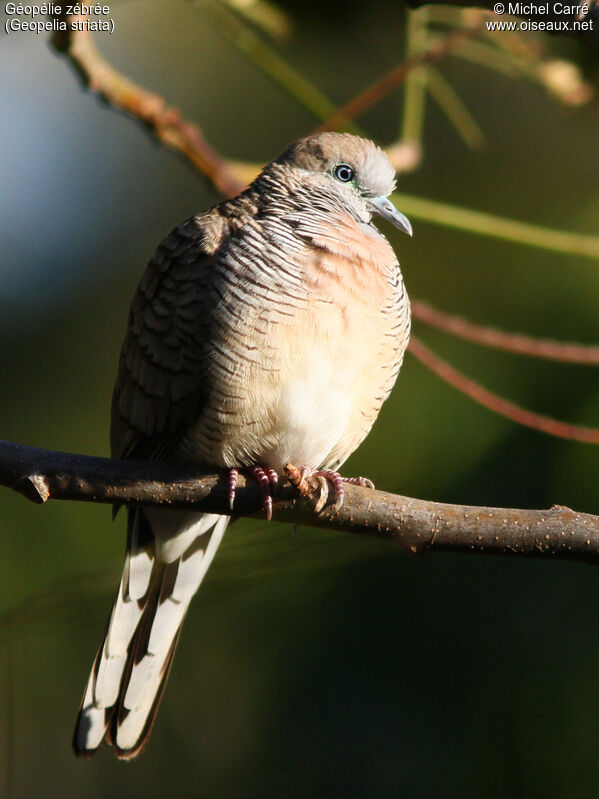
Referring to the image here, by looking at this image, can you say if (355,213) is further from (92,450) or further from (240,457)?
(92,450)

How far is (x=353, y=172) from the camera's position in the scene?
337cm

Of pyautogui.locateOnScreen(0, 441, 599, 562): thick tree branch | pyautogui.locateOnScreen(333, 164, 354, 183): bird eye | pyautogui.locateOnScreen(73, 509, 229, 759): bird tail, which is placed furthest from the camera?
pyautogui.locateOnScreen(333, 164, 354, 183): bird eye

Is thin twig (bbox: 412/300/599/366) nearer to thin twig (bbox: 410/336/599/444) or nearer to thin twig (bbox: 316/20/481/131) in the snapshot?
thin twig (bbox: 410/336/599/444)

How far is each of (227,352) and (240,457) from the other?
324 millimetres

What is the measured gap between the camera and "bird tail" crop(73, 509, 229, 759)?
127 inches

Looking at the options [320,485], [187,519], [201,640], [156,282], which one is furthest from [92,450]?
[320,485]

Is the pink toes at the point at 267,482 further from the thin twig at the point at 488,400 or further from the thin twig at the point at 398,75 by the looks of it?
the thin twig at the point at 398,75

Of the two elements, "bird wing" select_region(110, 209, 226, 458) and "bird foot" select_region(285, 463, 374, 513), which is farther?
"bird wing" select_region(110, 209, 226, 458)

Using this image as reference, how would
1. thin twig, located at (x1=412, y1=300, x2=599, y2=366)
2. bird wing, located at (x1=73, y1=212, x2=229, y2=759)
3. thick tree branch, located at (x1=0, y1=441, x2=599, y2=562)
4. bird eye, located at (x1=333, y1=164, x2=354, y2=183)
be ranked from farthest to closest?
bird eye, located at (x1=333, y1=164, x2=354, y2=183), bird wing, located at (x1=73, y1=212, x2=229, y2=759), thin twig, located at (x1=412, y1=300, x2=599, y2=366), thick tree branch, located at (x1=0, y1=441, x2=599, y2=562)

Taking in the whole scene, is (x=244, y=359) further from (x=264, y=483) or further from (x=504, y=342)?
(x=504, y=342)

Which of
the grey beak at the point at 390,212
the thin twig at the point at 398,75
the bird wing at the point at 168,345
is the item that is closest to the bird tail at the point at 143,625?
the bird wing at the point at 168,345

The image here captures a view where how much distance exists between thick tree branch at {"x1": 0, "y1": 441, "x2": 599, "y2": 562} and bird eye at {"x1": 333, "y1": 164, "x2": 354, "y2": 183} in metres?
1.29

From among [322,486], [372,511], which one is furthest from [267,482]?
[372,511]

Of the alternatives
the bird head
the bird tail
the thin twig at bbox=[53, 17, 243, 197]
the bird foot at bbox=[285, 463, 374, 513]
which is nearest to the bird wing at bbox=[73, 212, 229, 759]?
the bird tail
